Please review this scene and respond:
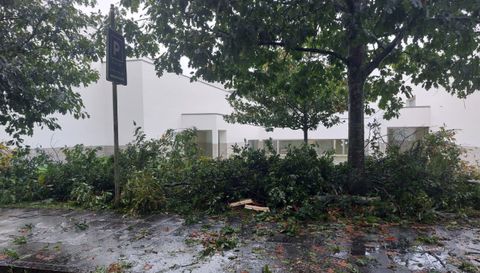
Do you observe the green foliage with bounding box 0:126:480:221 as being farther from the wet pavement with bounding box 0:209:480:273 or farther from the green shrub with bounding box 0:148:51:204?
the wet pavement with bounding box 0:209:480:273

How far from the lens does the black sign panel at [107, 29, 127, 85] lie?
5398 millimetres

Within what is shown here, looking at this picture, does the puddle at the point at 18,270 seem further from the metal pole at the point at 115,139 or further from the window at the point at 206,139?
the window at the point at 206,139

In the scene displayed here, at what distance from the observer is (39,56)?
634cm

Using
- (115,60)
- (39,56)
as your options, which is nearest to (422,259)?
(115,60)

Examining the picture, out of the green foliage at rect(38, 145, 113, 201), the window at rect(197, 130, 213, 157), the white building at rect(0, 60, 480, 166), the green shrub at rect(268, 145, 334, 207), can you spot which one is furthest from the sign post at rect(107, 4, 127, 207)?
the window at rect(197, 130, 213, 157)

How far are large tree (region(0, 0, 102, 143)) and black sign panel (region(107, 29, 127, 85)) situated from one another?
1.29m

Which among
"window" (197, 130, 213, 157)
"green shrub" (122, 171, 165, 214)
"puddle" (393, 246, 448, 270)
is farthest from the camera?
"window" (197, 130, 213, 157)

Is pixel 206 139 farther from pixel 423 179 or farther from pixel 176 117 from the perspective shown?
pixel 423 179

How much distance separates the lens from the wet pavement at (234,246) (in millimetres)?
3365

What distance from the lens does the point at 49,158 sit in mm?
8992

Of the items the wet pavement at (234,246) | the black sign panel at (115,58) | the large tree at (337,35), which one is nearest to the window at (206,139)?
the large tree at (337,35)

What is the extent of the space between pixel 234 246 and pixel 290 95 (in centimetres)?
484

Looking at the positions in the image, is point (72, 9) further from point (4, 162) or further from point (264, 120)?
point (264, 120)

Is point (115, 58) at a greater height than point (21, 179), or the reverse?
point (115, 58)
